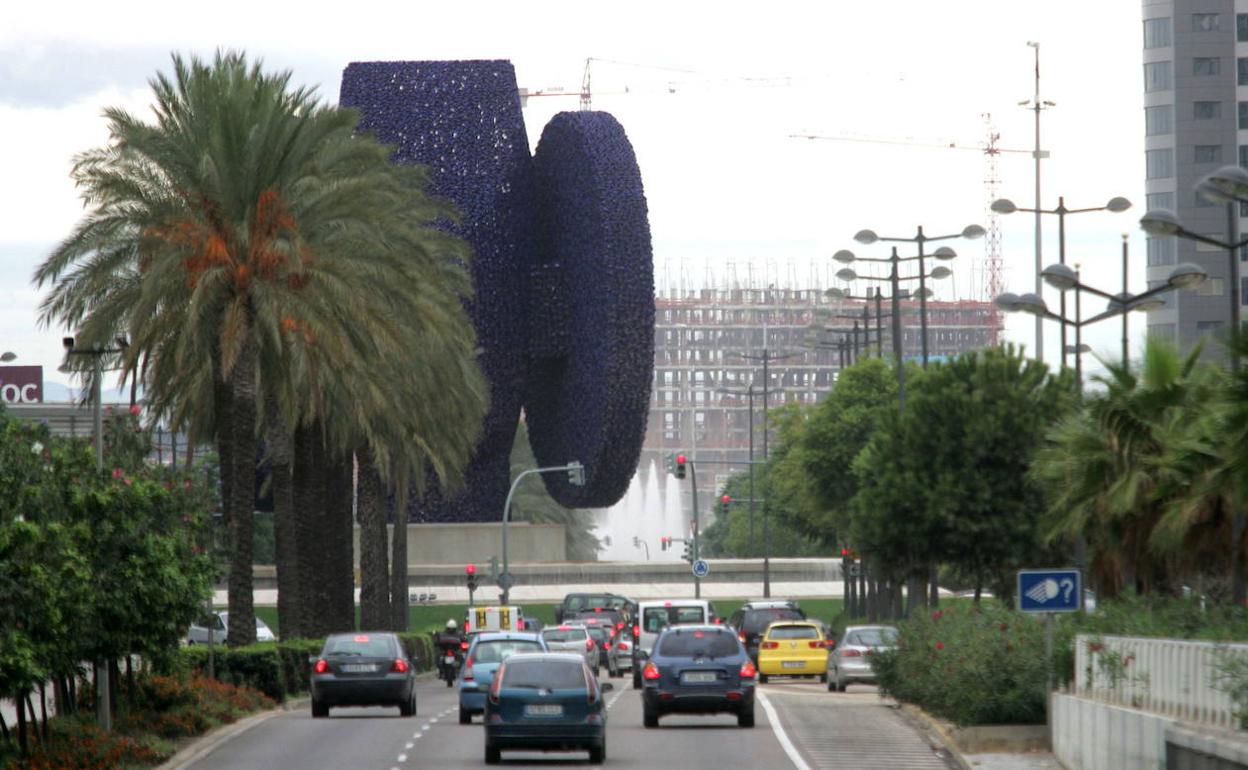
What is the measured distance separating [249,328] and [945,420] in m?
13.9

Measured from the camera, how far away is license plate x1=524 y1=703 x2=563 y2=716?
79.9 feet

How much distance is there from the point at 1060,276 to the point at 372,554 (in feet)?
79.4

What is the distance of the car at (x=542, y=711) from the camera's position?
24.2m

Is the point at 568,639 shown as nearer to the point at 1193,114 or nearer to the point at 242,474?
the point at 242,474

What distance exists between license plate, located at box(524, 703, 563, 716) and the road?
→ 57cm

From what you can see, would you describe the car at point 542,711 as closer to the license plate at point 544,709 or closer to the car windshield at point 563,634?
the license plate at point 544,709

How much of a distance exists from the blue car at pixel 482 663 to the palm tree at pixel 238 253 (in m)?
6.35

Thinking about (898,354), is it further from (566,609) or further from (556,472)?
(556,472)

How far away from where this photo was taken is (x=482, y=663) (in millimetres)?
31719

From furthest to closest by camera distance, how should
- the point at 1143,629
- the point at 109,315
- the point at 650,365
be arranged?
the point at 650,365 < the point at 109,315 < the point at 1143,629

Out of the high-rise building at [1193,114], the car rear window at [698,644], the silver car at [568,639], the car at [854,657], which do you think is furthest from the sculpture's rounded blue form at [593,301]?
the car rear window at [698,644]

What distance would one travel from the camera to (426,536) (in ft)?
267

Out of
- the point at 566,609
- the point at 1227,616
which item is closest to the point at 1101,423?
the point at 1227,616

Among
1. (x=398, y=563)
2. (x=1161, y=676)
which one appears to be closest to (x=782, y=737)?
(x=1161, y=676)
